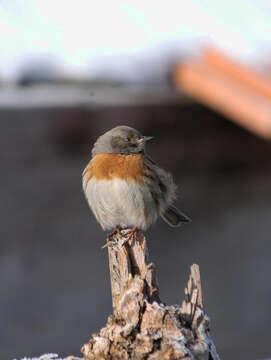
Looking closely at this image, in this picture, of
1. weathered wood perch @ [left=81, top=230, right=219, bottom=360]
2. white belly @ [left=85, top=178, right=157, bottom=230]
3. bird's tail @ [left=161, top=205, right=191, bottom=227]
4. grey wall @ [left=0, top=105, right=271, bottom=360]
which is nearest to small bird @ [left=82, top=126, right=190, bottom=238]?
white belly @ [left=85, top=178, right=157, bottom=230]

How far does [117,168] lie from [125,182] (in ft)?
0.37

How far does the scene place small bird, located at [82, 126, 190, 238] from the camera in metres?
4.78

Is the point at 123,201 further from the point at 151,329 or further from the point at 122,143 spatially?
the point at 151,329

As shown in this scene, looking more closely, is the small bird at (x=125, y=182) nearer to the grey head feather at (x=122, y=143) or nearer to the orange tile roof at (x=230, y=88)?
the grey head feather at (x=122, y=143)

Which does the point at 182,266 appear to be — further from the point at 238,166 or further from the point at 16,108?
the point at 16,108

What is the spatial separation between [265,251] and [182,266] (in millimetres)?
1334

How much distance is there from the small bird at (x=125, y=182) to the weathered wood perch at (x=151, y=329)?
1899 mm

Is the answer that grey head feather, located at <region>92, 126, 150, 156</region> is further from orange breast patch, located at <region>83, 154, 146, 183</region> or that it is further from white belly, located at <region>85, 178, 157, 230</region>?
white belly, located at <region>85, 178, 157, 230</region>

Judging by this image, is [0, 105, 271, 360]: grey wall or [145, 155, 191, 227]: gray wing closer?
[145, 155, 191, 227]: gray wing

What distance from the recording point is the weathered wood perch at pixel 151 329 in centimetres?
257

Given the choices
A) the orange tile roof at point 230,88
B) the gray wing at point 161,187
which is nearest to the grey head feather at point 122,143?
the gray wing at point 161,187

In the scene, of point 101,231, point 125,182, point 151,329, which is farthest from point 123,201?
point 101,231

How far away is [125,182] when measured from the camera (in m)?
4.78

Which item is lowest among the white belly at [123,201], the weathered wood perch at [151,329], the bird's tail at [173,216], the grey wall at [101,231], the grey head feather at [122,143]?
the weathered wood perch at [151,329]
